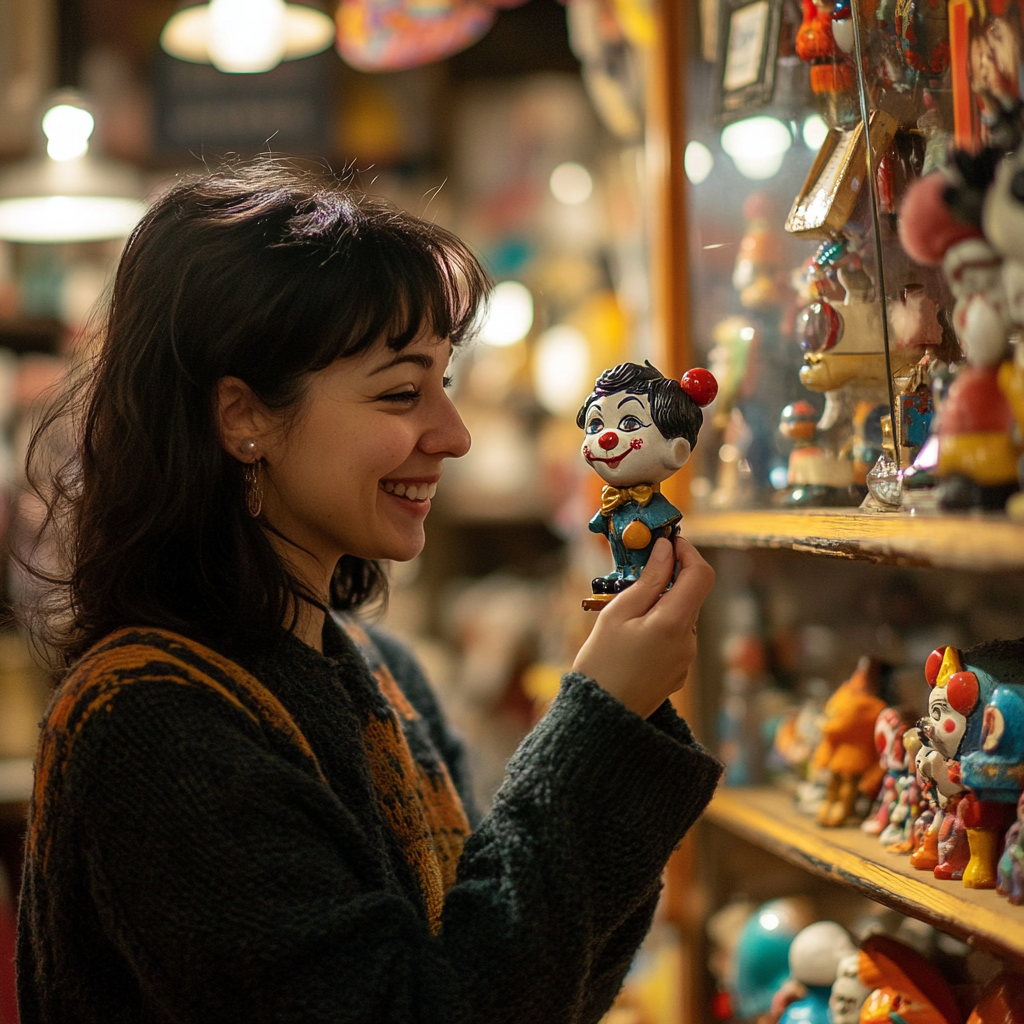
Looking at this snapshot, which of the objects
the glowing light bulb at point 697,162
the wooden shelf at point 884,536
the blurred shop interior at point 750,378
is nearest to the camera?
the wooden shelf at point 884,536

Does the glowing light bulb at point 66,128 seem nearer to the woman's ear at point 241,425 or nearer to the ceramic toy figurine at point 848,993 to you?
the woman's ear at point 241,425

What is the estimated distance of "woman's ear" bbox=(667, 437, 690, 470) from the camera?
100 cm

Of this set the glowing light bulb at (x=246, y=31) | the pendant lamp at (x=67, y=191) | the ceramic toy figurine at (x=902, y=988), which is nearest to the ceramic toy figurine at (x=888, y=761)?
the ceramic toy figurine at (x=902, y=988)

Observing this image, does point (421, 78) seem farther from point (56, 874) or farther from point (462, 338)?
point (56, 874)

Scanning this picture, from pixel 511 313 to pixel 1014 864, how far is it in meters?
2.45

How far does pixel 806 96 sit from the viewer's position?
1.21 m

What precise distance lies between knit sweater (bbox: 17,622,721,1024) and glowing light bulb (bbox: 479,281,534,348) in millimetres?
2282

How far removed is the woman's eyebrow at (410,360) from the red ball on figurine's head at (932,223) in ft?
1.38

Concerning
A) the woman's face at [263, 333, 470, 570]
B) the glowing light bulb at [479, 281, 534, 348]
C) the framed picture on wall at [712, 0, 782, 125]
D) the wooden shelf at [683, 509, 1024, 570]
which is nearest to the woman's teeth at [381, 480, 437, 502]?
the woman's face at [263, 333, 470, 570]

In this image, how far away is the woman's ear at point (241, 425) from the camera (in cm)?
105

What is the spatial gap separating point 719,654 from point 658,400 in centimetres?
69

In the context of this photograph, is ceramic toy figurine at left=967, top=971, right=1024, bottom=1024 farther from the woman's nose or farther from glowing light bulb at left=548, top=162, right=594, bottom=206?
glowing light bulb at left=548, top=162, right=594, bottom=206

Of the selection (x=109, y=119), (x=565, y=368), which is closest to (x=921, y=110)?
(x=565, y=368)

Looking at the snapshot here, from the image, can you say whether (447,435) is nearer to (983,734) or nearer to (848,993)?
(983,734)
